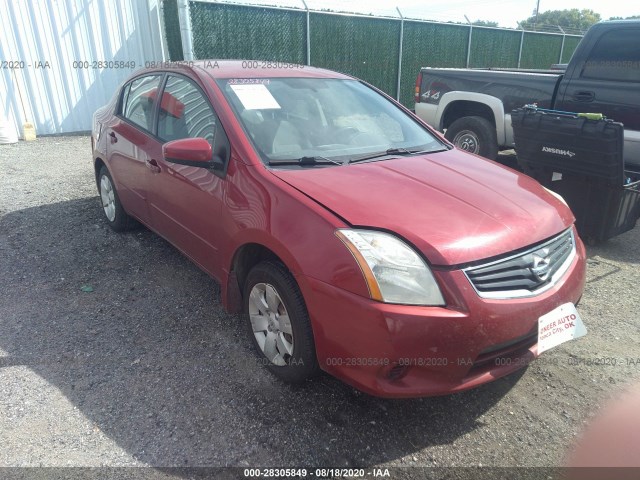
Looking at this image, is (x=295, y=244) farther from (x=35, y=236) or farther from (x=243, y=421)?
(x=35, y=236)

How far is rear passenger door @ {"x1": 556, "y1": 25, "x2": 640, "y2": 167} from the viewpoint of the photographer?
5125mm

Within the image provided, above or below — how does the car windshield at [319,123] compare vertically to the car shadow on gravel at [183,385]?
above

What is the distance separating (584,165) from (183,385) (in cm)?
391

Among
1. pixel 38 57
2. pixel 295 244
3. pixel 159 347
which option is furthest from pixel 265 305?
pixel 38 57

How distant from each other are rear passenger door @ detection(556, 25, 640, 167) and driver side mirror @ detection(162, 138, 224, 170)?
177 inches

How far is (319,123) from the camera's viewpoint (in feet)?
10.7

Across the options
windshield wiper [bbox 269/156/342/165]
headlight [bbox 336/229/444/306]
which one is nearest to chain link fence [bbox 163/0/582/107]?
windshield wiper [bbox 269/156/342/165]

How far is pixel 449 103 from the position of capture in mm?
7012

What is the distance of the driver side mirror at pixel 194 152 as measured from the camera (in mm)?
2896

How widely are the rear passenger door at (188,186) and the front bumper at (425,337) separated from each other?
108 centimetres

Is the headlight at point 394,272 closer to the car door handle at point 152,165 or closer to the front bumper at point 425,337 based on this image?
the front bumper at point 425,337

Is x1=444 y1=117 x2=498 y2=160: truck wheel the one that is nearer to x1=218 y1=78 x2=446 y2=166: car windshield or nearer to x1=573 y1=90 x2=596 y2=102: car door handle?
x1=573 y1=90 x2=596 y2=102: car door handle

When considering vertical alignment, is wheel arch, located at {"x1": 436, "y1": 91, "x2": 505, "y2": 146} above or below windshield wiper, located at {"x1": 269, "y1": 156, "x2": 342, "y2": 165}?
below

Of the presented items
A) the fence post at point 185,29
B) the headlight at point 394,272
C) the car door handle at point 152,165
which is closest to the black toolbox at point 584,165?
the headlight at point 394,272
